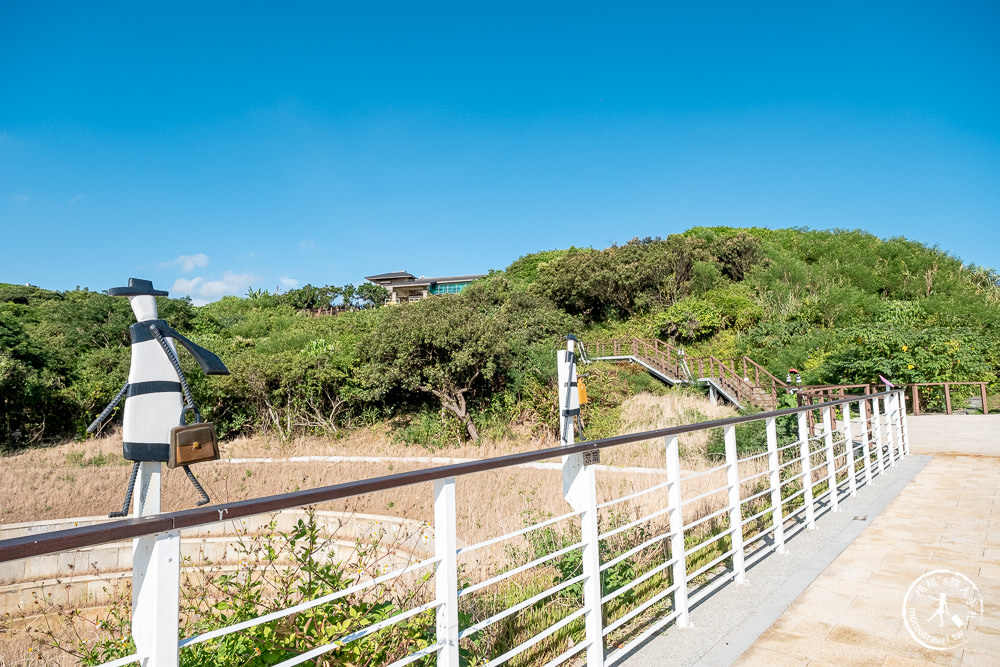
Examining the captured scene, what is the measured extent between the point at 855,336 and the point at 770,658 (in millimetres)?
15548

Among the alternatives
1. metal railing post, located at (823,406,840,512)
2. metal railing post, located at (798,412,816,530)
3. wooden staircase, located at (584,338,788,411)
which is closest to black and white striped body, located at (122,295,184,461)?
metal railing post, located at (798,412,816,530)

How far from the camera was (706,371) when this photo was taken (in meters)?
20.2

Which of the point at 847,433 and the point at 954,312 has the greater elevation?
the point at 954,312

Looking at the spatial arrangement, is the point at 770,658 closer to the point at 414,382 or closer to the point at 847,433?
the point at 847,433

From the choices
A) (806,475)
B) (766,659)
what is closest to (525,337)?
(806,475)

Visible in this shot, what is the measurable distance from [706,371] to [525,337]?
6.99 metres

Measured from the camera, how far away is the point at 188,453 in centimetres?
312

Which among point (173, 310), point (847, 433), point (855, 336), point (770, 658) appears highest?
point (173, 310)

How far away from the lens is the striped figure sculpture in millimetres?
3283

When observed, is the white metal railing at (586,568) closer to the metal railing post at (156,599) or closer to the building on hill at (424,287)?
the metal railing post at (156,599)

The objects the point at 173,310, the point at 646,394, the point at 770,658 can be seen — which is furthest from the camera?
the point at 173,310

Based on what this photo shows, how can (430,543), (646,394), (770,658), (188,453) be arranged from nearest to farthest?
(770,658) → (188,453) → (430,543) → (646,394)

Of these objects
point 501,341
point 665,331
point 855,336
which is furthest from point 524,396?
point 665,331

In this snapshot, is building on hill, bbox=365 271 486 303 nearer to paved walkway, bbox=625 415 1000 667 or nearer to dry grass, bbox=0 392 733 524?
dry grass, bbox=0 392 733 524
